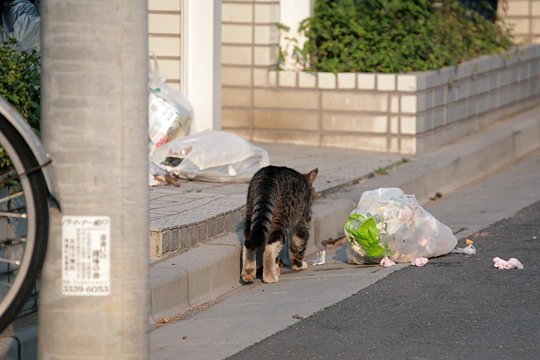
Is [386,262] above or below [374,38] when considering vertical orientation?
below

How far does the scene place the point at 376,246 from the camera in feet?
23.7

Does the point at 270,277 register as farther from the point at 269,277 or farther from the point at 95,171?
the point at 95,171

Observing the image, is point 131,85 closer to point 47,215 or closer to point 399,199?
point 47,215

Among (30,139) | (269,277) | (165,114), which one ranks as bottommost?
(269,277)

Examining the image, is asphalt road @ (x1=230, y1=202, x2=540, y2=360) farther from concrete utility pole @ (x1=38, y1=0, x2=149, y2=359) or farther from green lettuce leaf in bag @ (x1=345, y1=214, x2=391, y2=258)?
concrete utility pole @ (x1=38, y1=0, x2=149, y2=359)

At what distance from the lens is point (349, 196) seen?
880 cm

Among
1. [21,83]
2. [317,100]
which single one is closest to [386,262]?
[21,83]

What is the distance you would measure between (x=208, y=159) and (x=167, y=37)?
1.72 m

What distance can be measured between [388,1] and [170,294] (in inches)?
246

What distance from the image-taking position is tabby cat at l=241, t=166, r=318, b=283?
670cm

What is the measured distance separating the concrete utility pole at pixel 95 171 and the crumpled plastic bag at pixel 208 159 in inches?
176

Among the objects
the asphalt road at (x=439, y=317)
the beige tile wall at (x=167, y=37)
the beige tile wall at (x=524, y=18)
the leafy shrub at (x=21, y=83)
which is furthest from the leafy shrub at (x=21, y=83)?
the beige tile wall at (x=524, y=18)

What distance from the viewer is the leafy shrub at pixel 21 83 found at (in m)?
5.77

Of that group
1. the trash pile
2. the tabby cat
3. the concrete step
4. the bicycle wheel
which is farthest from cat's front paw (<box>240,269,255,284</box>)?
the bicycle wheel
